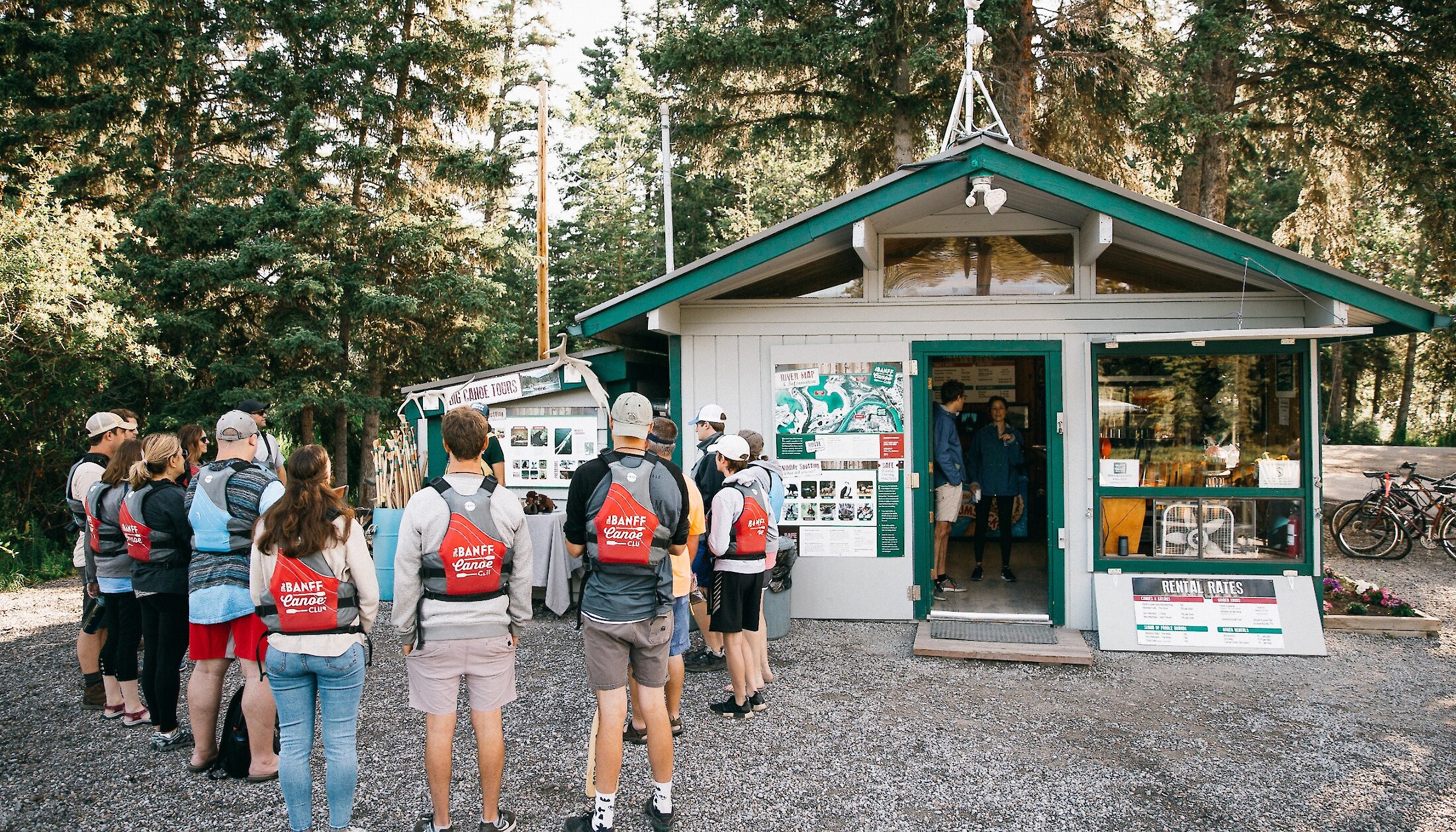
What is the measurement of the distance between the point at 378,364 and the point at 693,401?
10.5 meters

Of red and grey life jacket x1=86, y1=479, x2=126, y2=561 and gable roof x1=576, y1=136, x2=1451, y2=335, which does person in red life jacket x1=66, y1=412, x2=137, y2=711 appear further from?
gable roof x1=576, y1=136, x2=1451, y2=335

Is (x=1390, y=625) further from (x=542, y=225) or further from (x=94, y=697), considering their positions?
(x=542, y=225)

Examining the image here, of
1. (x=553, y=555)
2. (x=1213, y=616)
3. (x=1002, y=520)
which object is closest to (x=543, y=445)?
(x=553, y=555)

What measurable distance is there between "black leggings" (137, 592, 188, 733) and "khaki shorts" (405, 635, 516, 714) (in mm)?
2094

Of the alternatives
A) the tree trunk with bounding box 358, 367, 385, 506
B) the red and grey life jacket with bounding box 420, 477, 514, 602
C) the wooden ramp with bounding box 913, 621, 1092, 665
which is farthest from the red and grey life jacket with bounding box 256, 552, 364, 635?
the tree trunk with bounding box 358, 367, 385, 506

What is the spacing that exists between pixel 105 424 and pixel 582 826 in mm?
3972

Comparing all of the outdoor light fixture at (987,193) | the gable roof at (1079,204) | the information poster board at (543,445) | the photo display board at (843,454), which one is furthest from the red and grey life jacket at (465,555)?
the information poster board at (543,445)

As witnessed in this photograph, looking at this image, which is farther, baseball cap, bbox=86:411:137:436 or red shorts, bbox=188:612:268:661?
baseball cap, bbox=86:411:137:436

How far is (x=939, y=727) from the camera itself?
4828 mm

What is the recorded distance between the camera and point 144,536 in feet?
14.6

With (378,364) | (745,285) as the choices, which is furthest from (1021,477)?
(378,364)

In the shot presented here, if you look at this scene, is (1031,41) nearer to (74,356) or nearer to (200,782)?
(200,782)

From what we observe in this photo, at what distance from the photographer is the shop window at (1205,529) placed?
6.34 meters

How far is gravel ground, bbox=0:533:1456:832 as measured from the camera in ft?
12.6
